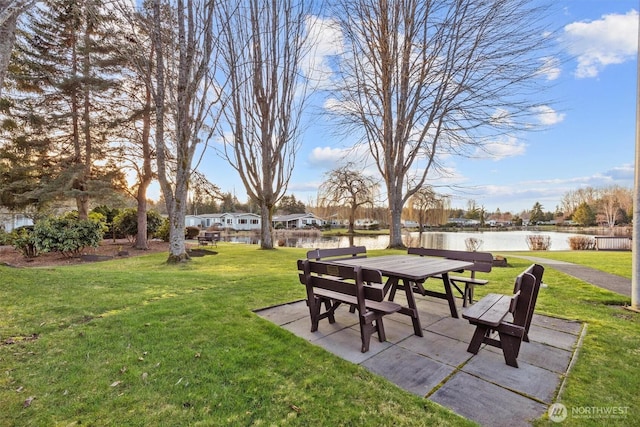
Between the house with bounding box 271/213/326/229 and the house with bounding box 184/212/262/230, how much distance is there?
6.20 m

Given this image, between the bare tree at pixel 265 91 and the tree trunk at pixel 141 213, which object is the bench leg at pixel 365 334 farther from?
the tree trunk at pixel 141 213

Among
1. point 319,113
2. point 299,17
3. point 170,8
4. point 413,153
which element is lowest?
point 413,153

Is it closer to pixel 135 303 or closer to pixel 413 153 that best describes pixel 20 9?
pixel 135 303

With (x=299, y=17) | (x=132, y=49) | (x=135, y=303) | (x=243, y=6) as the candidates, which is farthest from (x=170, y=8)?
(x=135, y=303)

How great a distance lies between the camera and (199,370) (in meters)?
2.41

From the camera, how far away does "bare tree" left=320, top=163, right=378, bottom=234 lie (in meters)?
30.5

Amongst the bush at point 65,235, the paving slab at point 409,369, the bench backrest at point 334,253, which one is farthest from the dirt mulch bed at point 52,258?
the paving slab at point 409,369

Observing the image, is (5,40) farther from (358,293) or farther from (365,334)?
(365,334)

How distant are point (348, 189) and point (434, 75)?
20.0 m

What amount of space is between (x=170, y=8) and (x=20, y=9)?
23.0 feet

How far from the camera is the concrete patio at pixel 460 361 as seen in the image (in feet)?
6.64

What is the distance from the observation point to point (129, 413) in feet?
6.21

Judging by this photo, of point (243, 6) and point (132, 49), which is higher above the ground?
point (243, 6)

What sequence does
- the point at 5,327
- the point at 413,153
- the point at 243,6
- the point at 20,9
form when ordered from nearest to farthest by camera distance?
the point at 5,327 < the point at 20,9 < the point at 243,6 < the point at 413,153
